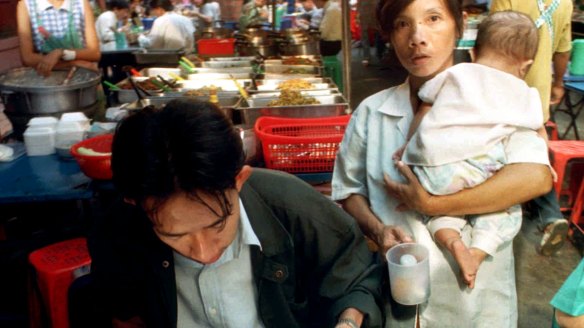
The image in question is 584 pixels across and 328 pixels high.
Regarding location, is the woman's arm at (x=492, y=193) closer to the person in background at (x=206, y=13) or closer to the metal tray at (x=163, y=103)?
the metal tray at (x=163, y=103)

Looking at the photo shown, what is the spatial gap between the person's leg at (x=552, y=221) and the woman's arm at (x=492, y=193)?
7.50 ft

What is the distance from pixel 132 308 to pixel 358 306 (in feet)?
2.64

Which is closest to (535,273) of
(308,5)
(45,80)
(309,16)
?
(45,80)

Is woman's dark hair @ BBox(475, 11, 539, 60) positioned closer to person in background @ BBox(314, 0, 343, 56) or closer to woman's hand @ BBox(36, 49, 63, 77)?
woman's hand @ BBox(36, 49, 63, 77)

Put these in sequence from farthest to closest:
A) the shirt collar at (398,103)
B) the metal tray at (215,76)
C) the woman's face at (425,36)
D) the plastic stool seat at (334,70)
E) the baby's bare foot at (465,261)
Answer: the plastic stool seat at (334,70) < the metal tray at (215,76) < the shirt collar at (398,103) < the woman's face at (425,36) < the baby's bare foot at (465,261)

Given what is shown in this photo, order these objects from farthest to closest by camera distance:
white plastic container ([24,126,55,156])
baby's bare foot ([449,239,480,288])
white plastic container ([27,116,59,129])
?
white plastic container ([27,116,59,129]), white plastic container ([24,126,55,156]), baby's bare foot ([449,239,480,288])

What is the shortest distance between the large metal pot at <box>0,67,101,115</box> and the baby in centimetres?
285

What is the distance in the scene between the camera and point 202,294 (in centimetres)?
171

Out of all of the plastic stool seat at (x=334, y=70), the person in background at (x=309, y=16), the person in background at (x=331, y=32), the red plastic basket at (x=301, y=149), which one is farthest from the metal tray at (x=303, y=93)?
the person in background at (x=309, y=16)

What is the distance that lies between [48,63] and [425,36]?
3.42m

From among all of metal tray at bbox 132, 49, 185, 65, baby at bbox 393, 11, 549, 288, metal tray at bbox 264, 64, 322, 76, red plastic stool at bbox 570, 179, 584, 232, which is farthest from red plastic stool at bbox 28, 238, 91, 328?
metal tray at bbox 132, 49, 185, 65

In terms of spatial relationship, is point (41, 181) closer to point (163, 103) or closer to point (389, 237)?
point (163, 103)

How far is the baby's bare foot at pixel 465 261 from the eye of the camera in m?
1.73

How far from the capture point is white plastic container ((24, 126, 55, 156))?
342 centimetres
